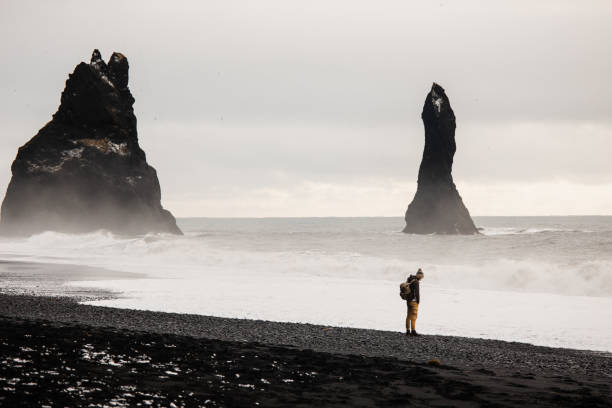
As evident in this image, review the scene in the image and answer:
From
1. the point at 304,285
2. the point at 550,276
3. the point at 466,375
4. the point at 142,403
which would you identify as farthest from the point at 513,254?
the point at 142,403

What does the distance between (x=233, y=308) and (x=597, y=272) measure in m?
21.4

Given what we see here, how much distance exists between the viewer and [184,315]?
64.8 ft

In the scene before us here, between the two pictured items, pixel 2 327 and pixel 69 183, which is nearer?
pixel 2 327

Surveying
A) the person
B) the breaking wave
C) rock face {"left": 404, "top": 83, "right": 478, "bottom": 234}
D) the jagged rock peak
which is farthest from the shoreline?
the jagged rock peak

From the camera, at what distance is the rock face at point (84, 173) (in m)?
88.4

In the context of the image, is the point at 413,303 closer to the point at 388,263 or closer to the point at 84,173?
the point at 388,263

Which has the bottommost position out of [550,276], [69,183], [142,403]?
[142,403]

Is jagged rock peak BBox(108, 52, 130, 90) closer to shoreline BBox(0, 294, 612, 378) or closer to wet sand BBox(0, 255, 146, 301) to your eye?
wet sand BBox(0, 255, 146, 301)

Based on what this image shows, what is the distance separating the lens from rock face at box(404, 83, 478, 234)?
3711 inches

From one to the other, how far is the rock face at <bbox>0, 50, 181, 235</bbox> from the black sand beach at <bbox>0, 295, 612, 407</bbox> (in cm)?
7409

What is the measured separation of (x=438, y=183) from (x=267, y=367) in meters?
88.9

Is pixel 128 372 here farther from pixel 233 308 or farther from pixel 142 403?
pixel 233 308

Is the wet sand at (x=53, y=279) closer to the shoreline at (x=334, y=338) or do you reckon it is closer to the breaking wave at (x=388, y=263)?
the breaking wave at (x=388, y=263)

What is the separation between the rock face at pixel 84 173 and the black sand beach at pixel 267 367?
74.1 meters
